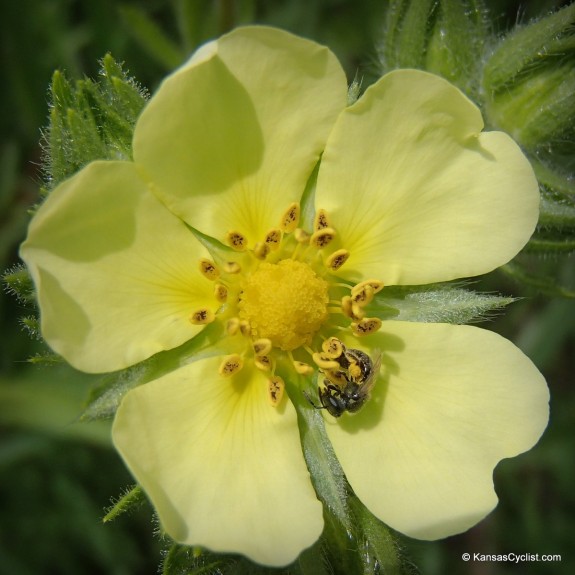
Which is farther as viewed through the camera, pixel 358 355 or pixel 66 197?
pixel 358 355

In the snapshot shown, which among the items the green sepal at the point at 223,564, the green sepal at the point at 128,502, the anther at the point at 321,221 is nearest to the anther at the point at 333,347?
the anther at the point at 321,221

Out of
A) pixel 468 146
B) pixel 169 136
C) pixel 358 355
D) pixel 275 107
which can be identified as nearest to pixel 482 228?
pixel 468 146

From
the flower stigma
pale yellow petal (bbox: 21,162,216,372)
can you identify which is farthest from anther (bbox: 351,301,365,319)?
pale yellow petal (bbox: 21,162,216,372)

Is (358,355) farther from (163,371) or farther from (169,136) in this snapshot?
(169,136)

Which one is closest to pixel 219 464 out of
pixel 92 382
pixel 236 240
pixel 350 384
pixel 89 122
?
pixel 350 384

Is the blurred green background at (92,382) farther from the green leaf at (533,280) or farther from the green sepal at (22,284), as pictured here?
the green sepal at (22,284)

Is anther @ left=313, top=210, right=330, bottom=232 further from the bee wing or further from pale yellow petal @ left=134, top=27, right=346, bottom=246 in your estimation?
the bee wing
